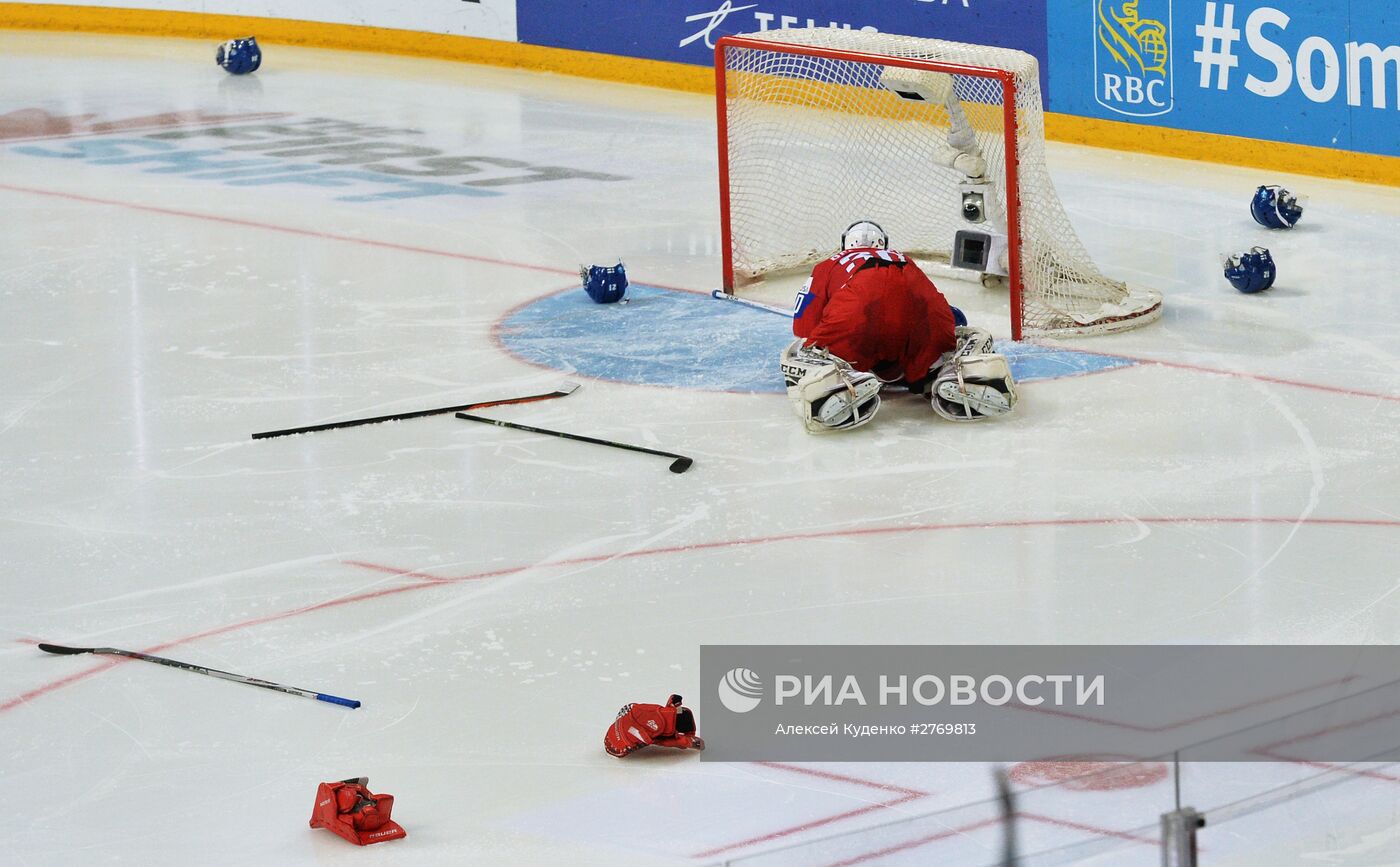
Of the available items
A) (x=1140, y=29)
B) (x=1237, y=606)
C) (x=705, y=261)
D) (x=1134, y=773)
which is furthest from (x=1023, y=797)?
(x=1140, y=29)

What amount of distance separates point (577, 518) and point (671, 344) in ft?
6.94

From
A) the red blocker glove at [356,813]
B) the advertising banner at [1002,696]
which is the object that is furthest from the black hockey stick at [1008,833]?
the red blocker glove at [356,813]

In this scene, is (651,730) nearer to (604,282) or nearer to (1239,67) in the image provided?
(604,282)

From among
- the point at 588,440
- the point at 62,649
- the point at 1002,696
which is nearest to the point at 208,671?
the point at 62,649

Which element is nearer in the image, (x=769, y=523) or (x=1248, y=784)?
(x=1248, y=784)

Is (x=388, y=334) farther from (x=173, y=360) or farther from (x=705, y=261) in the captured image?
(x=705, y=261)

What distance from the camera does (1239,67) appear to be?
10.6m

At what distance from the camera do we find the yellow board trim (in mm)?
10523

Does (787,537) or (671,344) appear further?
(671,344)

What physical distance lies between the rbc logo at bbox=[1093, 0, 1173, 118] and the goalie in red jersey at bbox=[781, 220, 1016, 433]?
180 inches

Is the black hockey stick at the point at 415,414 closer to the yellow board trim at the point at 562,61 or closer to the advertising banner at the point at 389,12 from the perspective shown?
the yellow board trim at the point at 562,61

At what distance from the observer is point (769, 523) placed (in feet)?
18.9

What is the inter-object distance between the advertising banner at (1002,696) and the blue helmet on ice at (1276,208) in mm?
5087

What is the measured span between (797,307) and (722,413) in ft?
1.49
